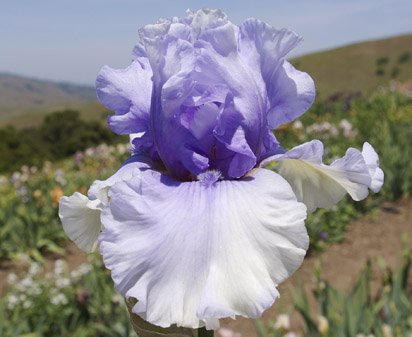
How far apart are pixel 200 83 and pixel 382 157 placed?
5401mm

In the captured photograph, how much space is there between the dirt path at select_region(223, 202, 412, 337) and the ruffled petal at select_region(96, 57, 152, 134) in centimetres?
277

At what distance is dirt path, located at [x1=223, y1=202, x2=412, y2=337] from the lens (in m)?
4.12

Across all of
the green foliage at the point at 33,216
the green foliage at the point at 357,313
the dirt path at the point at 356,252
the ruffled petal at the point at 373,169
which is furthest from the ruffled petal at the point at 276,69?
the green foliage at the point at 33,216

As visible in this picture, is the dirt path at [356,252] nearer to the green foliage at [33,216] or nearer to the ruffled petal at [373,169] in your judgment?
the green foliage at [33,216]

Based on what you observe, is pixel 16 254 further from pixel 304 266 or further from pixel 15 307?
pixel 304 266

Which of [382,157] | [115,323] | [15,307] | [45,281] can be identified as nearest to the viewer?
[115,323]

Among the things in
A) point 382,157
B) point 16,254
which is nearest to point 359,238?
point 382,157

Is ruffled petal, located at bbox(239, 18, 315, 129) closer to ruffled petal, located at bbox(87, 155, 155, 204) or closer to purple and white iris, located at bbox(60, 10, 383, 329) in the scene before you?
purple and white iris, located at bbox(60, 10, 383, 329)

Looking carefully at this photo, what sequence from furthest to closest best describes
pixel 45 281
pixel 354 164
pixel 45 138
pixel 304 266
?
pixel 45 138, pixel 304 266, pixel 45 281, pixel 354 164

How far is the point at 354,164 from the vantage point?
93cm

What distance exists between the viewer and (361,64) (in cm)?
6481

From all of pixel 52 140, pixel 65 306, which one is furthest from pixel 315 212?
pixel 52 140

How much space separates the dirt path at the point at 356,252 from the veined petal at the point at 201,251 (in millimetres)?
2895

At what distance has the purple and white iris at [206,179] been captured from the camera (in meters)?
0.77
